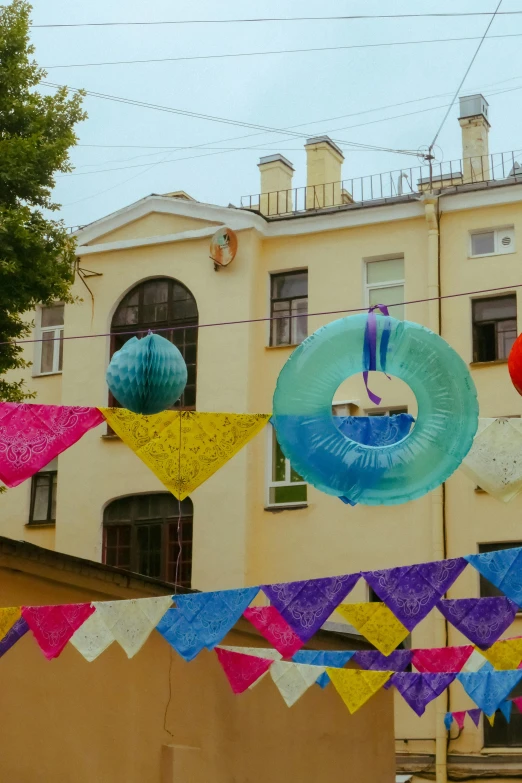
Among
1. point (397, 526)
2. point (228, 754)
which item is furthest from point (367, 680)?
point (397, 526)

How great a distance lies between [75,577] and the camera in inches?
Result: 449

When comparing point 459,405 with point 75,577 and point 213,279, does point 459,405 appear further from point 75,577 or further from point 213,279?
point 213,279

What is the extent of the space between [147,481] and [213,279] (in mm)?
3840

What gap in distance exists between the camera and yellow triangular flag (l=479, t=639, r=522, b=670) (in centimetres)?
1188

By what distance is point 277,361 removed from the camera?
2184cm

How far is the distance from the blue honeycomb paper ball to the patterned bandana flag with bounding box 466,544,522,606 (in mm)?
2358

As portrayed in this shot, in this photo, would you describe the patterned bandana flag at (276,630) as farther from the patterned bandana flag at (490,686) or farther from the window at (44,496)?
the window at (44,496)

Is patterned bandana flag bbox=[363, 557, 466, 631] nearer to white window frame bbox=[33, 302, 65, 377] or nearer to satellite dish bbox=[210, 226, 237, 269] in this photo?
satellite dish bbox=[210, 226, 237, 269]

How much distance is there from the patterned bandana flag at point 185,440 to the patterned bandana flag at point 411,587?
1431 millimetres

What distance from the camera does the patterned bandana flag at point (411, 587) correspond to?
8953 millimetres

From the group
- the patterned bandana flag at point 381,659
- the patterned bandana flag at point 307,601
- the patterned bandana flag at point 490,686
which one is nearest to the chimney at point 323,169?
the patterned bandana flag at point 381,659

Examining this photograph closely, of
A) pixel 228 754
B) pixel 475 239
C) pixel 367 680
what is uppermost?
pixel 475 239

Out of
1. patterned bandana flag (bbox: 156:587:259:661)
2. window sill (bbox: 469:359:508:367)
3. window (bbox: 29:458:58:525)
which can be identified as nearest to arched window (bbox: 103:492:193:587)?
window (bbox: 29:458:58:525)

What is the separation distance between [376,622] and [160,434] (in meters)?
3.15
